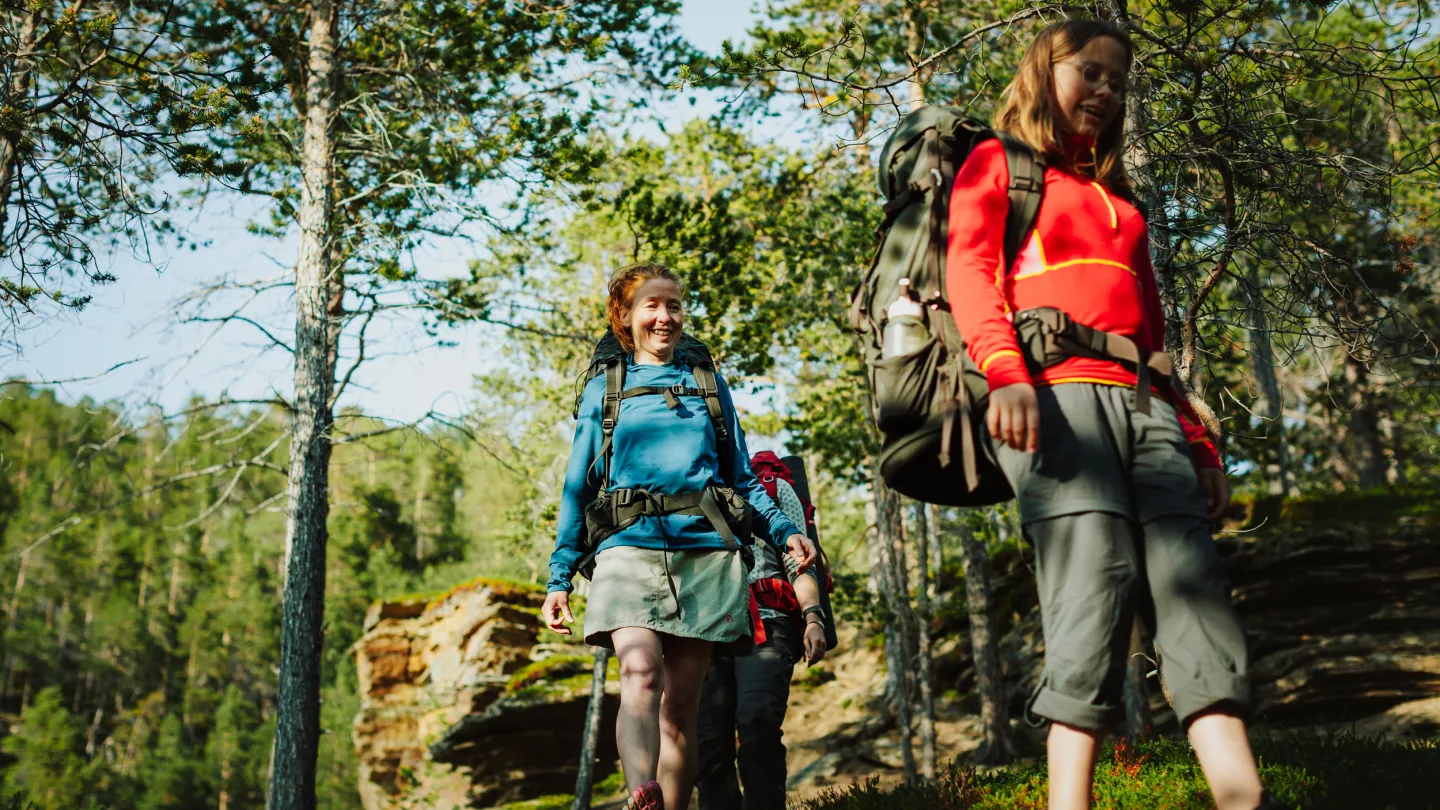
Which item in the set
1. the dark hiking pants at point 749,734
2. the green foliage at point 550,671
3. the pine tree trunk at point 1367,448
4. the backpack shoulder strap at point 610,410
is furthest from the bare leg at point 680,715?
the pine tree trunk at point 1367,448

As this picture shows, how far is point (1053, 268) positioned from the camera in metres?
2.79

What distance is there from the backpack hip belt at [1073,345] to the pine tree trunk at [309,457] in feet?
30.7

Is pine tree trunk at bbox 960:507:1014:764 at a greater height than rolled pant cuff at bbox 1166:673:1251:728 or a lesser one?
lesser

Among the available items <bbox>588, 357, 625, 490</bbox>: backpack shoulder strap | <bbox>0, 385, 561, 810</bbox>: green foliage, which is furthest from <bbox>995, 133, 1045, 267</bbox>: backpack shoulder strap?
<bbox>0, 385, 561, 810</bbox>: green foliage

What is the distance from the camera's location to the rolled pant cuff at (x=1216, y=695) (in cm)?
235

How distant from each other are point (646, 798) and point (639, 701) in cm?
35

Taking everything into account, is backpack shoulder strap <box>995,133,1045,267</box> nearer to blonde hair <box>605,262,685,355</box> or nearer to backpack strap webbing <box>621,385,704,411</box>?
backpack strap webbing <box>621,385,704,411</box>

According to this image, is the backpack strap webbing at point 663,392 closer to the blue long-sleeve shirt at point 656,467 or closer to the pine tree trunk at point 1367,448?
the blue long-sleeve shirt at point 656,467

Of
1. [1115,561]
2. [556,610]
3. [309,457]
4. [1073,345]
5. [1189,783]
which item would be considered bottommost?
[1189,783]

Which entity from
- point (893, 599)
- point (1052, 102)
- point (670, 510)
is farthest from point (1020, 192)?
point (893, 599)

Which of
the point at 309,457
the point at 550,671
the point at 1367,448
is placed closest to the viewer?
the point at 309,457

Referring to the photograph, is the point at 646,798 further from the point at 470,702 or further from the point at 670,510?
the point at 470,702

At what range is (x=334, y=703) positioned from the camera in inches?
1628

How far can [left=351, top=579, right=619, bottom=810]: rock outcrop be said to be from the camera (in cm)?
1838
